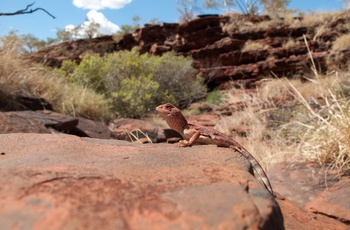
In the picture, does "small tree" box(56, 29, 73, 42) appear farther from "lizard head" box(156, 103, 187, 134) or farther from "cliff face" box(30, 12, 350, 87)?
"lizard head" box(156, 103, 187, 134)

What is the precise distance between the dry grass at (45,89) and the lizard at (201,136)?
17.6 feet

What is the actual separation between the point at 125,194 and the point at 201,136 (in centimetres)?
164

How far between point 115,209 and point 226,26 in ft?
61.6

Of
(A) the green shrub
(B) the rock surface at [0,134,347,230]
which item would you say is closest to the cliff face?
(A) the green shrub

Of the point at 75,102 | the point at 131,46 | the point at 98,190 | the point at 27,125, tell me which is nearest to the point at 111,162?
the point at 98,190

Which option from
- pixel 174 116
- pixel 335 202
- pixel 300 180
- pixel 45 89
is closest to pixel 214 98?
pixel 45 89

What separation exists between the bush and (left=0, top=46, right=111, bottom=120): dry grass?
90cm

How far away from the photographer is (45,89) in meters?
8.48

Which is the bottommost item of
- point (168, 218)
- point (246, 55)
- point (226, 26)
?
point (168, 218)

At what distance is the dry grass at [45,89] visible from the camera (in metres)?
7.59

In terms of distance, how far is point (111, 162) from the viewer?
1613 mm

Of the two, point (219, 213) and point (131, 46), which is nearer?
point (219, 213)

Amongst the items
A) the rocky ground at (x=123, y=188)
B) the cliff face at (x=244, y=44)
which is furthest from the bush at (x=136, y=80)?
the rocky ground at (x=123, y=188)

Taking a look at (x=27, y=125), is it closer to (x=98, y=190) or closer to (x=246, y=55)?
(x=98, y=190)
